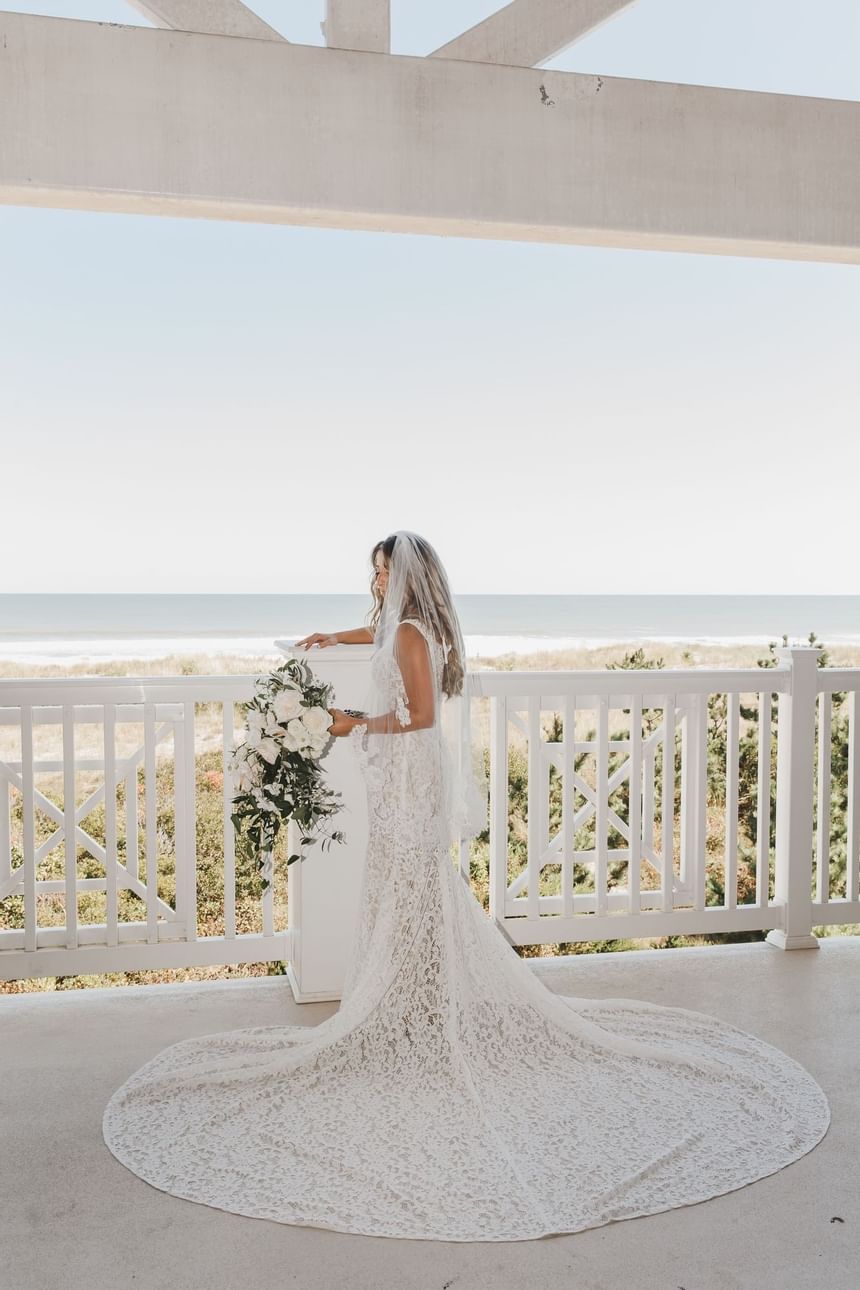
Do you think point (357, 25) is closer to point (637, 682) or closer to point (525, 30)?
point (525, 30)

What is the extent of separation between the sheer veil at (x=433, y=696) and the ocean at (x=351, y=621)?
70.4 feet

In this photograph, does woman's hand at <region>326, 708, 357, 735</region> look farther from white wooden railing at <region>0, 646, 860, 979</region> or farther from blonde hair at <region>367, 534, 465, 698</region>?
white wooden railing at <region>0, 646, 860, 979</region>

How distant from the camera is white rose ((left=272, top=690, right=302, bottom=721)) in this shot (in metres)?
2.88

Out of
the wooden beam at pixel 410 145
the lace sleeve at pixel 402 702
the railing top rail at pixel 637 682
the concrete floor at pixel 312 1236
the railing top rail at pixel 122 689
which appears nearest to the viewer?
the concrete floor at pixel 312 1236

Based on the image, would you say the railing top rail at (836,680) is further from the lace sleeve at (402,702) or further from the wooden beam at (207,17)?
the wooden beam at (207,17)

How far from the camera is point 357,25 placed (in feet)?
10.6

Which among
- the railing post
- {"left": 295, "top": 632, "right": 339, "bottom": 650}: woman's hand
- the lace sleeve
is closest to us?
the lace sleeve

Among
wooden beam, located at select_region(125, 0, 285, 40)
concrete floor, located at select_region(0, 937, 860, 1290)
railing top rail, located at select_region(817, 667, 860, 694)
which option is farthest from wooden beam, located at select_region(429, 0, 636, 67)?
concrete floor, located at select_region(0, 937, 860, 1290)

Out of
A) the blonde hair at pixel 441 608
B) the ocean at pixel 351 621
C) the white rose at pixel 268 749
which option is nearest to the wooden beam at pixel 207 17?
the blonde hair at pixel 441 608

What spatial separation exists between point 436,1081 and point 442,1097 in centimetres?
6

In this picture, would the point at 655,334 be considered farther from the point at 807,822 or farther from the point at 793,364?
the point at 807,822

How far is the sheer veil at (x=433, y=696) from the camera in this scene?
9.46ft

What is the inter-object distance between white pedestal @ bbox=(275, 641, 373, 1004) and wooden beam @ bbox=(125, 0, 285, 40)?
6.04 feet

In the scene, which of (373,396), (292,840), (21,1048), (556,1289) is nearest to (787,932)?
(292,840)
